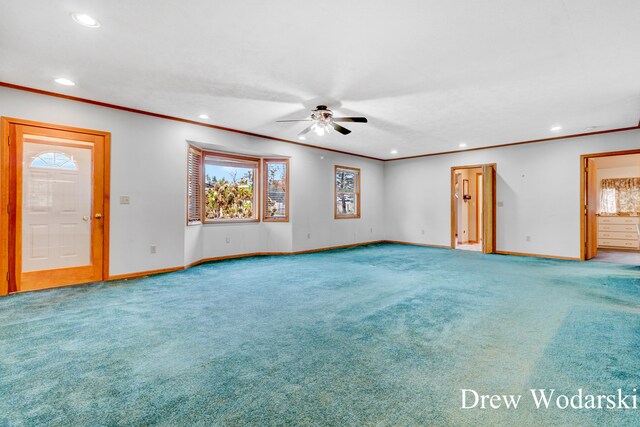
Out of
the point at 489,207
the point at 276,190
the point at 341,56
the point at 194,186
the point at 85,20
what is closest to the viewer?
the point at 85,20

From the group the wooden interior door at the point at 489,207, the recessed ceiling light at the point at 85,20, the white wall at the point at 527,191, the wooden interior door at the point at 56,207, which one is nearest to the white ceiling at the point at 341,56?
the recessed ceiling light at the point at 85,20

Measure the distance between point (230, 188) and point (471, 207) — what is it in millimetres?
7444

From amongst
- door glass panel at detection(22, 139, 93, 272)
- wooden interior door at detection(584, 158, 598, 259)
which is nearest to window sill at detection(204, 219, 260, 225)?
door glass panel at detection(22, 139, 93, 272)

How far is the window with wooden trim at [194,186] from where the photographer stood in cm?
546

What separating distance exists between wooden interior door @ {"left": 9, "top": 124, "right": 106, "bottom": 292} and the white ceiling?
744 millimetres

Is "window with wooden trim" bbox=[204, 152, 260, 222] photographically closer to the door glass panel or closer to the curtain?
the door glass panel

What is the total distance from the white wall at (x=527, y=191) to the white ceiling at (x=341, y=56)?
1.41 meters

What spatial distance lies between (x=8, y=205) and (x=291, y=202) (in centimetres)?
451

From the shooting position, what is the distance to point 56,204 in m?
4.06

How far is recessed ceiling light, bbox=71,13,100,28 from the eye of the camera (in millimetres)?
2359

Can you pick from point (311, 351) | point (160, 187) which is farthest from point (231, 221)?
point (311, 351)

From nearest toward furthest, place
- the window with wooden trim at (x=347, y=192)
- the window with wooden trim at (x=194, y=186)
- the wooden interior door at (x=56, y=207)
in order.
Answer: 1. the wooden interior door at (x=56, y=207)
2. the window with wooden trim at (x=194, y=186)
3. the window with wooden trim at (x=347, y=192)

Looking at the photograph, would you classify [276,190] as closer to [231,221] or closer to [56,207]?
[231,221]

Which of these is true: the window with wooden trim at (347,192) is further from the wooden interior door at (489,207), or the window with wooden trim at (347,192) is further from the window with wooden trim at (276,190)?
the wooden interior door at (489,207)
